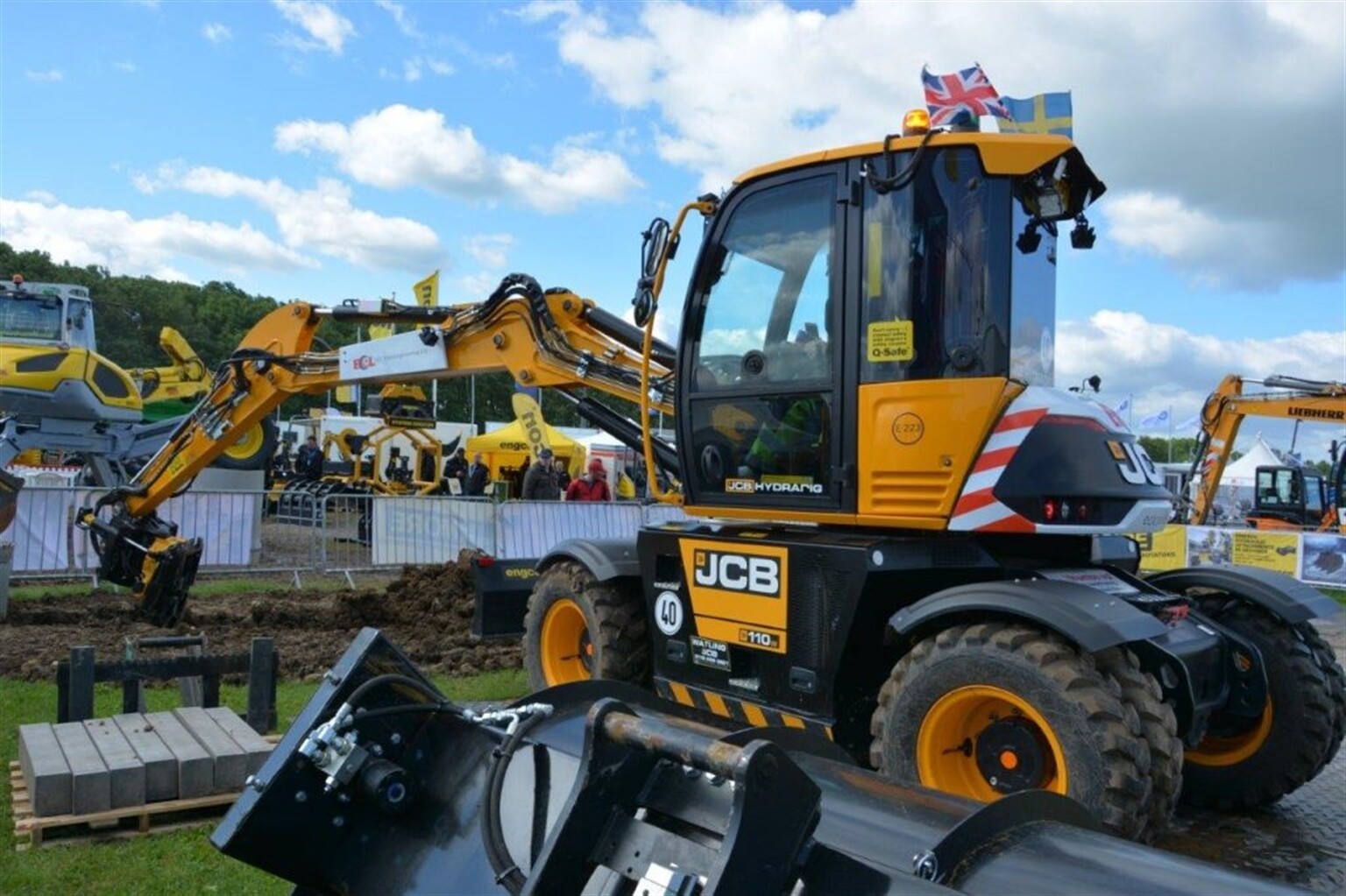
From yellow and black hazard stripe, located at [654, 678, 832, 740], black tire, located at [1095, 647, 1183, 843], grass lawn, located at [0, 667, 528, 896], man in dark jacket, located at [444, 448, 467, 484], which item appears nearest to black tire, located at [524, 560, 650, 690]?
yellow and black hazard stripe, located at [654, 678, 832, 740]

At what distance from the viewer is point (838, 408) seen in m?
4.80

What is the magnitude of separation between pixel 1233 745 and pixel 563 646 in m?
3.72

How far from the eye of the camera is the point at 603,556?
20.1 feet

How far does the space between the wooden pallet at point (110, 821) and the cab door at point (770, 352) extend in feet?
8.93

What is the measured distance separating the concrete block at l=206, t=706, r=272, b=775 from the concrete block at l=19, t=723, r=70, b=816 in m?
0.73

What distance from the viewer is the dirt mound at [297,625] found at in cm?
848

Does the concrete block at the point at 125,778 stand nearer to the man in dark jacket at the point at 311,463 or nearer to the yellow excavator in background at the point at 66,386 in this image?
the yellow excavator in background at the point at 66,386

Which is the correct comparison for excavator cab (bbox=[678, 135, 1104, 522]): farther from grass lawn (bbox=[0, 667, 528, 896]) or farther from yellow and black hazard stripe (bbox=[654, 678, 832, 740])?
grass lawn (bbox=[0, 667, 528, 896])

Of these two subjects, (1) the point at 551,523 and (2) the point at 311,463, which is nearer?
(1) the point at 551,523

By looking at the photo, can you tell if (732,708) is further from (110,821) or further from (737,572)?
(110,821)

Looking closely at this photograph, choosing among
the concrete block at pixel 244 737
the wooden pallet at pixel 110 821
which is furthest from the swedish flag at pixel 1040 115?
the wooden pallet at pixel 110 821

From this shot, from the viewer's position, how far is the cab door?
16.0 ft

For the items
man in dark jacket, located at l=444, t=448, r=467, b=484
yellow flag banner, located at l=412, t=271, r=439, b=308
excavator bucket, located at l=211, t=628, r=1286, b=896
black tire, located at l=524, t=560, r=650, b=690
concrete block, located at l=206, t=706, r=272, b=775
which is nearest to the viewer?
excavator bucket, located at l=211, t=628, r=1286, b=896

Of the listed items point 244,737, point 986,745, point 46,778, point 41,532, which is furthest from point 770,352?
point 41,532
